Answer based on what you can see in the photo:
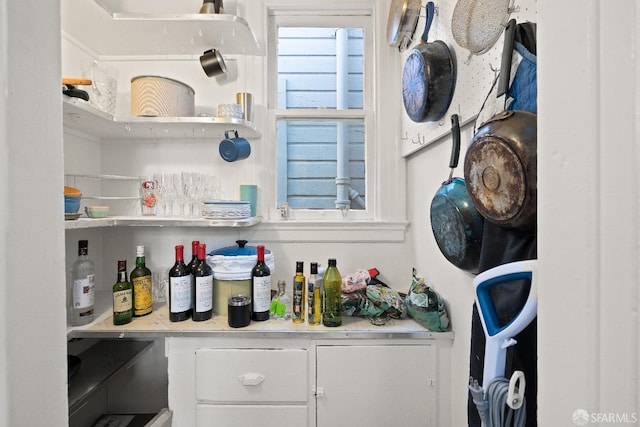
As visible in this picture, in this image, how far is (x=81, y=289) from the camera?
1236 millimetres

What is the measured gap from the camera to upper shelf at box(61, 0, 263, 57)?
1.33m

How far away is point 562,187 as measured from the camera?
1.08 ft

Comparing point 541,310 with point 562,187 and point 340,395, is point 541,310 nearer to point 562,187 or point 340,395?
point 562,187

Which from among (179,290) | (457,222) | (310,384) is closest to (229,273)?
(179,290)

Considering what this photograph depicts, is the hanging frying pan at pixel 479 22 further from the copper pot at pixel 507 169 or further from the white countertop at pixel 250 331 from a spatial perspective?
the white countertop at pixel 250 331

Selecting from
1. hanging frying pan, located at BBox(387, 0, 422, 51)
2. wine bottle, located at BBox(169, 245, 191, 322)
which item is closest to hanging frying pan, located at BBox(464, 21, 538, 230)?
hanging frying pan, located at BBox(387, 0, 422, 51)

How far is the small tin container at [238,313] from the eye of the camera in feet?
4.07

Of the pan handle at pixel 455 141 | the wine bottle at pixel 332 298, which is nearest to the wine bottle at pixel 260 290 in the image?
the wine bottle at pixel 332 298

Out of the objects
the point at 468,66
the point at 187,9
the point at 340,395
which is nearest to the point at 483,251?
the point at 468,66

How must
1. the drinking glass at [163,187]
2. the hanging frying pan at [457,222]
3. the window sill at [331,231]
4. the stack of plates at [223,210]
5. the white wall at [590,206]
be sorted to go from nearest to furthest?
the white wall at [590,206], the hanging frying pan at [457,222], the stack of plates at [223,210], the drinking glass at [163,187], the window sill at [331,231]

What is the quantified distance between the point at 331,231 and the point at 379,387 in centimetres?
78

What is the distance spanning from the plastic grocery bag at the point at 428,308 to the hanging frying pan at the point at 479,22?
0.86m

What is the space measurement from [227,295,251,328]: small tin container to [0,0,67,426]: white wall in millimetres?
888

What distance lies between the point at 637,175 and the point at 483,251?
48 centimetres
